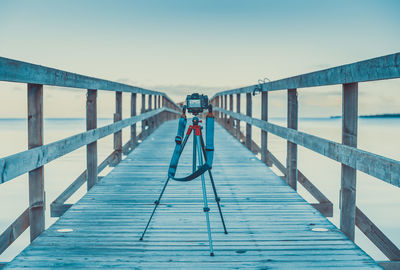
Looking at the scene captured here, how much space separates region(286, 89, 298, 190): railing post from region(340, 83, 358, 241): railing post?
144 centimetres

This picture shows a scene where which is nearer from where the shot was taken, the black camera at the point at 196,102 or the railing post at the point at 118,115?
the black camera at the point at 196,102

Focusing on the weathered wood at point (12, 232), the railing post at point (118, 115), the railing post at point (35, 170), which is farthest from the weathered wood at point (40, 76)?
the railing post at point (118, 115)

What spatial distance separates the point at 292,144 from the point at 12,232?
2.89 m

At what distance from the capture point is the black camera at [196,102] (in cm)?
324

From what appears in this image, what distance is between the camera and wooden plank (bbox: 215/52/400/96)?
216 centimetres

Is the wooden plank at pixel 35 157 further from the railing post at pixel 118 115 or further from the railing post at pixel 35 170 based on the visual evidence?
the railing post at pixel 118 115

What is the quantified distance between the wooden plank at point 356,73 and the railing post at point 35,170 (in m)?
2.15

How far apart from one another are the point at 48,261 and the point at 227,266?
1.11 meters

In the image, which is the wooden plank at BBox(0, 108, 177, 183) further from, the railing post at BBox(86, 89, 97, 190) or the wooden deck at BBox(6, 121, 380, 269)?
the wooden deck at BBox(6, 121, 380, 269)

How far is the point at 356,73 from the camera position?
259cm

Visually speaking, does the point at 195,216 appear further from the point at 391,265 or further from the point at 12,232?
the point at 391,265

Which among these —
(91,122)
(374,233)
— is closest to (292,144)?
(374,233)

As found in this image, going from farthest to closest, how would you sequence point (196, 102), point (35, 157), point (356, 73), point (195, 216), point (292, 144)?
point (292, 144) → point (195, 216) → point (196, 102) → point (35, 157) → point (356, 73)

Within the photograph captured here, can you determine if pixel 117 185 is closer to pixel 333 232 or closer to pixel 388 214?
pixel 333 232
